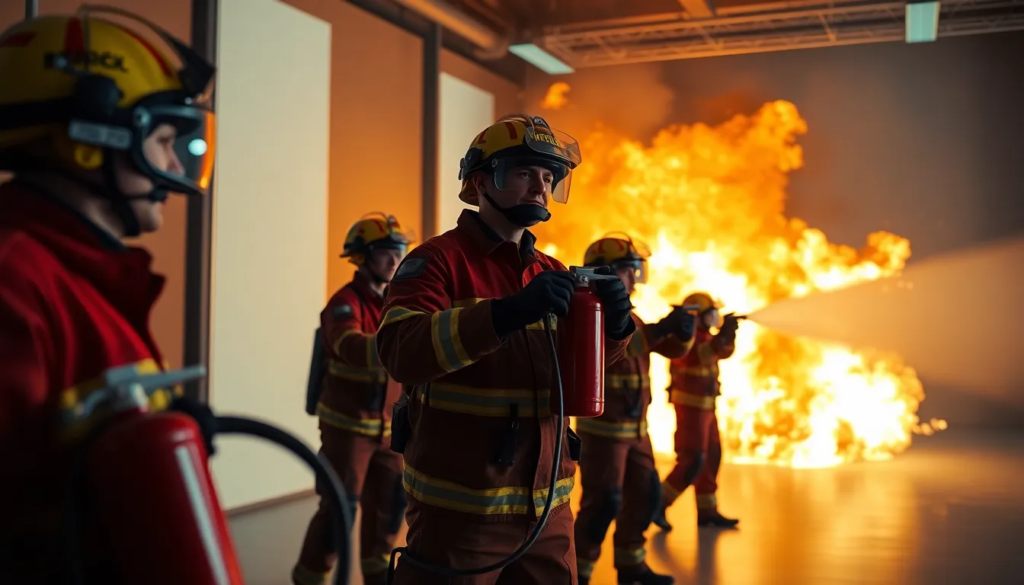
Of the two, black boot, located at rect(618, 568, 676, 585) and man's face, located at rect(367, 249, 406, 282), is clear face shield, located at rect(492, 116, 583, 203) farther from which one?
black boot, located at rect(618, 568, 676, 585)

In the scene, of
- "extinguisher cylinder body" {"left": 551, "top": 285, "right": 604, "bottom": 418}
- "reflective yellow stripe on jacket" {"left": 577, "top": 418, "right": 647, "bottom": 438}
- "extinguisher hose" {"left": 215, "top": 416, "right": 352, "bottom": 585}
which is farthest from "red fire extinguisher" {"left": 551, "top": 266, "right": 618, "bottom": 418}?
"reflective yellow stripe on jacket" {"left": 577, "top": 418, "right": 647, "bottom": 438}

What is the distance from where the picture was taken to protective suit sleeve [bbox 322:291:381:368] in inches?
181

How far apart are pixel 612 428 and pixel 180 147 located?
3.96 m

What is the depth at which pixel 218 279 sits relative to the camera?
6.99 metres

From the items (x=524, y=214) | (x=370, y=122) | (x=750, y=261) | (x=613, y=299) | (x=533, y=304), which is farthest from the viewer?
(x=750, y=261)

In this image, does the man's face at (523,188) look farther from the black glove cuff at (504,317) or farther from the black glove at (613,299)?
the black glove cuff at (504,317)

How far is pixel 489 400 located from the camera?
2484 mm

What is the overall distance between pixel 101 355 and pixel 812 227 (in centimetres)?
1239

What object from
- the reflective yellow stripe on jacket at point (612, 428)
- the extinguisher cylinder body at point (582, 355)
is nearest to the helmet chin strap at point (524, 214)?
the extinguisher cylinder body at point (582, 355)

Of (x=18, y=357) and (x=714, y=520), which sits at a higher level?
(x=18, y=357)

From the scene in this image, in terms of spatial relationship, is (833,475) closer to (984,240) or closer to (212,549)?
(984,240)

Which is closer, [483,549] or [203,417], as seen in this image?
[203,417]

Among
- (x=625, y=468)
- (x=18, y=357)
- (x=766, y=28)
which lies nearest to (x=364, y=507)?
(x=625, y=468)

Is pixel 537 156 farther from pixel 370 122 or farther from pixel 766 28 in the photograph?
pixel 766 28
